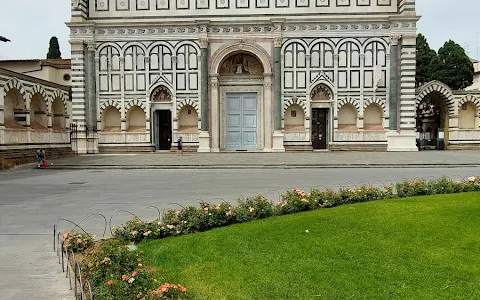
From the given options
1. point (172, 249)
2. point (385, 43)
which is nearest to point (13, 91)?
point (172, 249)

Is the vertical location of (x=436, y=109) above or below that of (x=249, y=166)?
above

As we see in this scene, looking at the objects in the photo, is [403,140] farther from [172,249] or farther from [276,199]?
[172,249]

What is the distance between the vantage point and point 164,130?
34.8 m

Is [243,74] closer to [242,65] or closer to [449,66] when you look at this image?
[242,65]

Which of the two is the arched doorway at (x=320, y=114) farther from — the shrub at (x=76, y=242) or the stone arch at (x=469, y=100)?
the shrub at (x=76, y=242)

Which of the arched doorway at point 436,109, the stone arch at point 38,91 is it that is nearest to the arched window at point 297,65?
the arched doorway at point 436,109

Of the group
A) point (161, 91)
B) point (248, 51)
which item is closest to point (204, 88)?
point (161, 91)

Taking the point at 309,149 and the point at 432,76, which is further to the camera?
the point at 432,76

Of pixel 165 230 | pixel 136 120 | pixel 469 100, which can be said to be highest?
pixel 469 100

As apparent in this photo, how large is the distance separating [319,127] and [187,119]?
10271 millimetres

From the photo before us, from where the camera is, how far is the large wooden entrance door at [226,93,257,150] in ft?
113

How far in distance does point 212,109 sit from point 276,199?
2282 centimetres

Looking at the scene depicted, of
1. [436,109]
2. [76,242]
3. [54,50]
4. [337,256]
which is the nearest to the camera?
[337,256]

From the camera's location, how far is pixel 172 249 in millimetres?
6707
